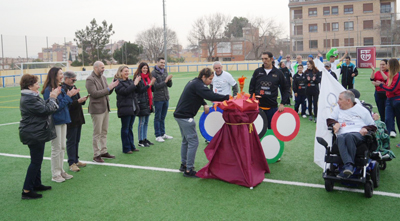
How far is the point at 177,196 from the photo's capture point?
204 inches

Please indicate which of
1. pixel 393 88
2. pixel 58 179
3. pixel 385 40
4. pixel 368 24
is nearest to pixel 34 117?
pixel 58 179

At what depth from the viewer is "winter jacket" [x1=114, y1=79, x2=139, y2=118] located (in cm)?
730

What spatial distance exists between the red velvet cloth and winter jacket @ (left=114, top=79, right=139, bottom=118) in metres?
2.35

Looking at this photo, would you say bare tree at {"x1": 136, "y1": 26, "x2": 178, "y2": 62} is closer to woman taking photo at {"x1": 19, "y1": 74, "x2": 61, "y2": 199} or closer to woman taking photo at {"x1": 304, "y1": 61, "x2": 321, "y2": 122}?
woman taking photo at {"x1": 304, "y1": 61, "x2": 321, "y2": 122}

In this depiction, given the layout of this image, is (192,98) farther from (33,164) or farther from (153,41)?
(153,41)

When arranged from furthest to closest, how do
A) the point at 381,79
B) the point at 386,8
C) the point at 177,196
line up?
the point at 386,8
the point at 381,79
the point at 177,196

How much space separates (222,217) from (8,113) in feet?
42.4

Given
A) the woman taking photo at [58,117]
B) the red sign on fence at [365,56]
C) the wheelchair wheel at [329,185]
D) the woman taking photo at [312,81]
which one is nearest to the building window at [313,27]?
the red sign on fence at [365,56]

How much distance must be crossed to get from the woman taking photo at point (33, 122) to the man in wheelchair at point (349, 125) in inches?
168

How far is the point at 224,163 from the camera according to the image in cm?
579

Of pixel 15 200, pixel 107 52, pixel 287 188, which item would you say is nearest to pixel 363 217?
pixel 287 188

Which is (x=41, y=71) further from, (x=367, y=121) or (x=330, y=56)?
(x=367, y=121)

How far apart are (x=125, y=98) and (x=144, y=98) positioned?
0.77m

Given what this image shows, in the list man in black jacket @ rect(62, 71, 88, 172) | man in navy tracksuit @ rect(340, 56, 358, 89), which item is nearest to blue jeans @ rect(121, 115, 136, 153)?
man in black jacket @ rect(62, 71, 88, 172)
